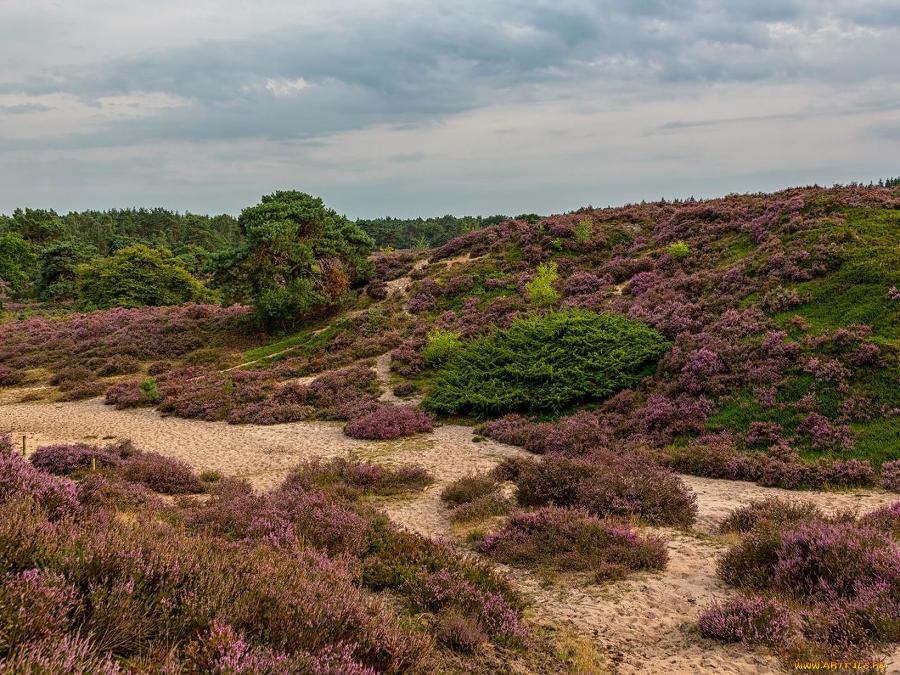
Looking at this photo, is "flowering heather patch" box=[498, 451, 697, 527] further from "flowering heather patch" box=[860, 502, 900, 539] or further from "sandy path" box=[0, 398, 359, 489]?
"sandy path" box=[0, 398, 359, 489]

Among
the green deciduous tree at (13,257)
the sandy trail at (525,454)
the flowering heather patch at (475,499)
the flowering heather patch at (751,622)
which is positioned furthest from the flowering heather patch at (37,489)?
the green deciduous tree at (13,257)

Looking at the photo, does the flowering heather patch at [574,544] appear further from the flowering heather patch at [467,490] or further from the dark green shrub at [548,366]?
the dark green shrub at [548,366]

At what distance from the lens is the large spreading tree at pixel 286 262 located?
31.2 meters

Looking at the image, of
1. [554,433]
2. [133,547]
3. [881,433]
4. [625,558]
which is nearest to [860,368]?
Answer: [881,433]

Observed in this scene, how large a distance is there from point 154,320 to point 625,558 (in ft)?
117

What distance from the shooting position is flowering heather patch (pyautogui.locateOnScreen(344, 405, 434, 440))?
1744cm

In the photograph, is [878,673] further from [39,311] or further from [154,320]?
[39,311]

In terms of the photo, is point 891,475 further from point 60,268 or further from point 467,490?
point 60,268

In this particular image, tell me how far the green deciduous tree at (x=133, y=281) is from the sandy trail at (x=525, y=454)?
26.6 metres

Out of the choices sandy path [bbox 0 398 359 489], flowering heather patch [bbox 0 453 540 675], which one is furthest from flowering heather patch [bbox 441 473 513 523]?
sandy path [bbox 0 398 359 489]

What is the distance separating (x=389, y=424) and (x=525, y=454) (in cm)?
499

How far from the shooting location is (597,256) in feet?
108

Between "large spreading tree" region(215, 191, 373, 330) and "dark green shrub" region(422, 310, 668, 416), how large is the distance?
1433 cm

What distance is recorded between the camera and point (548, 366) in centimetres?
1873
